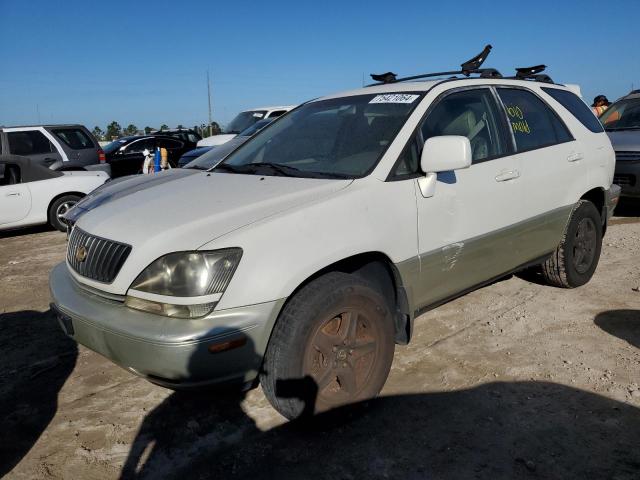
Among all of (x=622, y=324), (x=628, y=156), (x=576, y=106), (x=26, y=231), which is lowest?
(x=26, y=231)

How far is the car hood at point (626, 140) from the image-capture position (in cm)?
733

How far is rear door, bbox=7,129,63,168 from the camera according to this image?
10266 mm

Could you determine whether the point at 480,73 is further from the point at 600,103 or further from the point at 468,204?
the point at 600,103

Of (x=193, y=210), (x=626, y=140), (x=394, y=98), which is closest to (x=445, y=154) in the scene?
(x=394, y=98)

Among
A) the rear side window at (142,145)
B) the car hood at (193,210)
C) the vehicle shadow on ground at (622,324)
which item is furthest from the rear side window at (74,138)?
the vehicle shadow on ground at (622,324)

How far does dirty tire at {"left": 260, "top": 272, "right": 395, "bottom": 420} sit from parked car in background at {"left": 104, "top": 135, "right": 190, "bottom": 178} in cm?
1390

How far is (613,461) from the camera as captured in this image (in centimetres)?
245

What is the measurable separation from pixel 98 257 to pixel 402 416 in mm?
1763

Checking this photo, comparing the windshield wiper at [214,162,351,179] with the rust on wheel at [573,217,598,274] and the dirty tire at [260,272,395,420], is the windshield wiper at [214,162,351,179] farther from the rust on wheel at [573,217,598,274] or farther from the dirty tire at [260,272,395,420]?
the rust on wheel at [573,217,598,274]

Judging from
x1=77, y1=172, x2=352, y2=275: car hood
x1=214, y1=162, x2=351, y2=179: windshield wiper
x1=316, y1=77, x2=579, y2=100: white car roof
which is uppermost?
x1=316, y1=77, x2=579, y2=100: white car roof

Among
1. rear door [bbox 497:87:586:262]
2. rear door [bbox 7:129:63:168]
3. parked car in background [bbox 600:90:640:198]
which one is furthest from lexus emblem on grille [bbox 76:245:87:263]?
rear door [bbox 7:129:63:168]

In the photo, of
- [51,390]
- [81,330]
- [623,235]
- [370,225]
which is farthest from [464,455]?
[623,235]

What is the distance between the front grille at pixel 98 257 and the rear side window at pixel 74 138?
9.07 meters

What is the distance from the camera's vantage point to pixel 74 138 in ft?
36.7
